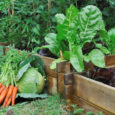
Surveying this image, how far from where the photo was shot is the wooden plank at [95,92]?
5.12 ft

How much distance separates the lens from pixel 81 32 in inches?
81.8

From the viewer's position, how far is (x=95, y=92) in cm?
169

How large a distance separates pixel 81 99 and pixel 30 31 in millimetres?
1498

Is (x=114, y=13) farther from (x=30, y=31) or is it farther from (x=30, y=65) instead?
(x=30, y=65)

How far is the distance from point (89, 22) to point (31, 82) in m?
0.86

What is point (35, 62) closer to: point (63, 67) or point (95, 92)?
point (63, 67)

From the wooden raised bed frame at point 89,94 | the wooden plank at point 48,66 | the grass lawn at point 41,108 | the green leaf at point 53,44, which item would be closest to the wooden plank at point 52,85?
the wooden plank at point 48,66

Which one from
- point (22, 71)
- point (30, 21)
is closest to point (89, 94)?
point (22, 71)

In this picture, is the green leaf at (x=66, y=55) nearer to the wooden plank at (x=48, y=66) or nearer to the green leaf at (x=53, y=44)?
the green leaf at (x=53, y=44)

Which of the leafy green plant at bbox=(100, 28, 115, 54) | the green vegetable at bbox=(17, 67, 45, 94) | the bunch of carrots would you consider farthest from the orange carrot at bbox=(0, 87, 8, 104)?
the leafy green plant at bbox=(100, 28, 115, 54)

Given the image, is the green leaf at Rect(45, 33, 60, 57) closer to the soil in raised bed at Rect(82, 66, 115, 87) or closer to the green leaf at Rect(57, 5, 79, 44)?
the green leaf at Rect(57, 5, 79, 44)

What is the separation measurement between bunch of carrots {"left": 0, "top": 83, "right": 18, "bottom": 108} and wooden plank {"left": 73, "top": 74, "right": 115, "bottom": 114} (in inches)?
27.9

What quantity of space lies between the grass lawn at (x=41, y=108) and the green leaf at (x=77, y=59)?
41cm

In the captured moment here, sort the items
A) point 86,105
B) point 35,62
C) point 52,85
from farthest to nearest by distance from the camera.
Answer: point 35,62
point 52,85
point 86,105
